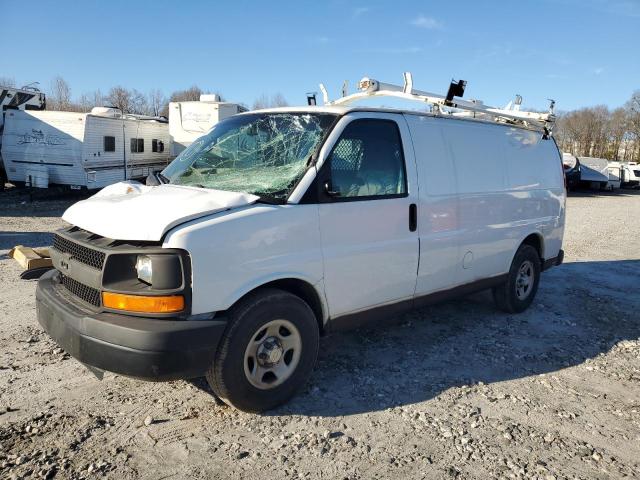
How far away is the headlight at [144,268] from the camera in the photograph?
9.86 ft

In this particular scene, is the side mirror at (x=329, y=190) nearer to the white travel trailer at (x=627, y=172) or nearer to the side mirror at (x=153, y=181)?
the side mirror at (x=153, y=181)

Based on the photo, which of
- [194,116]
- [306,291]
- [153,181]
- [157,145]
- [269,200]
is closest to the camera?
[269,200]

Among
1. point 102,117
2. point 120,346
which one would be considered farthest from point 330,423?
point 102,117

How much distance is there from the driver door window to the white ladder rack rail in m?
0.99

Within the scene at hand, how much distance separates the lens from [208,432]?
3.23 meters

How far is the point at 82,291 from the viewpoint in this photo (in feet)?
11.0

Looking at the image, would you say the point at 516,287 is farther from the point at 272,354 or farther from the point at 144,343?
the point at 144,343

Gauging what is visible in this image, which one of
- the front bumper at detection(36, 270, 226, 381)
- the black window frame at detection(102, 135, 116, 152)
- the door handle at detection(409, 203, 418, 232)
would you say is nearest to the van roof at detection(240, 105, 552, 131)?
the door handle at detection(409, 203, 418, 232)

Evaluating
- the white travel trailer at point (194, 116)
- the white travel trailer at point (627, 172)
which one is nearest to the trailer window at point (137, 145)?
the white travel trailer at point (194, 116)

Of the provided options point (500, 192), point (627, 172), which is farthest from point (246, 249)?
point (627, 172)

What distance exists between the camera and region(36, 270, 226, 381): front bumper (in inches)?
114

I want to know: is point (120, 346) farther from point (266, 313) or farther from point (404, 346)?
point (404, 346)

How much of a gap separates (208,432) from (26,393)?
4.77 ft

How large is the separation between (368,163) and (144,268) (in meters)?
1.90
